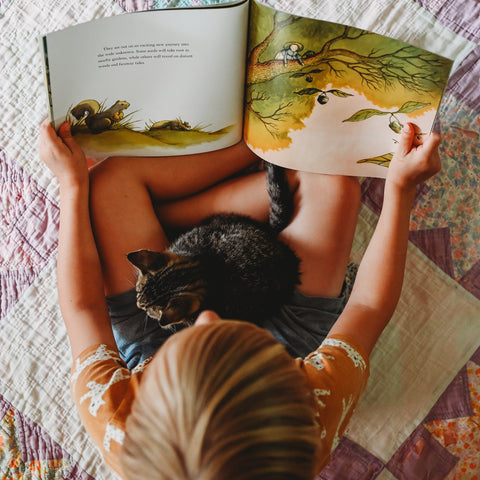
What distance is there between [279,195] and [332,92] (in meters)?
0.19

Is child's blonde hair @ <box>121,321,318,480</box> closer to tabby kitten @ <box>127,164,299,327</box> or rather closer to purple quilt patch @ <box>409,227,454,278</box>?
tabby kitten @ <box>127,164,299,327</box>

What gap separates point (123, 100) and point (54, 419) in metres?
0.60

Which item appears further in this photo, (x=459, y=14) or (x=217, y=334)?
(x=459, y=14)

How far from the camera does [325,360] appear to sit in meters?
0.61

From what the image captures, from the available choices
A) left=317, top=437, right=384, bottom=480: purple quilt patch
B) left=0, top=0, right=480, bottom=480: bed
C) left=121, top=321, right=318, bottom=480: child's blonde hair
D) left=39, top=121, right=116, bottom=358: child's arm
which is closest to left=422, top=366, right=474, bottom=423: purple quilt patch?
left=0, top=0, right=480, bottom=480: bed

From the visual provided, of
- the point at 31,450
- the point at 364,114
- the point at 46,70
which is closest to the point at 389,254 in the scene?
the point at 364,114

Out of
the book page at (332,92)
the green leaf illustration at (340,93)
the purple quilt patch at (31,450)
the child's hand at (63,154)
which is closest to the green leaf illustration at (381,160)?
the book page at (332,92)

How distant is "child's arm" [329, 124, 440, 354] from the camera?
2.26ft

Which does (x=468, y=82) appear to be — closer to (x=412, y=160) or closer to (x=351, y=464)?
(x=412, y=160)

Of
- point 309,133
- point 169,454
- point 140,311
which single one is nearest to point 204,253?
point 140,311

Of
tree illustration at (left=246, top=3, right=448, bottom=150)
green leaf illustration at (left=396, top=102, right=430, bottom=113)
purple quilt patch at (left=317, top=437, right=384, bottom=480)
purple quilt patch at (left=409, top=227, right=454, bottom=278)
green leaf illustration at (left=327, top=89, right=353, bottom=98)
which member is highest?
tree illustration at (left=246, top=3, right=448, bottom=150)

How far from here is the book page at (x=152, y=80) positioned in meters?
0.66

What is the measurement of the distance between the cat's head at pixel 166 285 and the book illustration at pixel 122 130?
8.3 inches

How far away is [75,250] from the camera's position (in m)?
0.73
